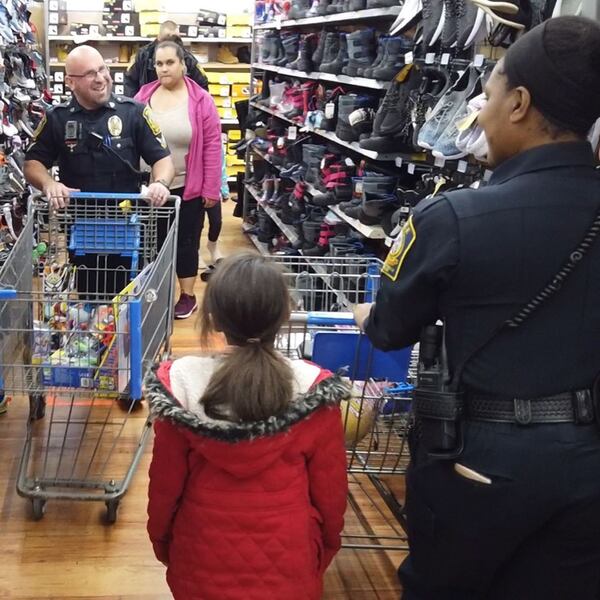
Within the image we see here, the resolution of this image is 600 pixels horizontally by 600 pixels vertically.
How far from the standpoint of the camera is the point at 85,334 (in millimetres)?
2479

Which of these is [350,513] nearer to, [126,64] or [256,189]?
[256,189]

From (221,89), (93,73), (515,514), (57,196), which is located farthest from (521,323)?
(221,89)

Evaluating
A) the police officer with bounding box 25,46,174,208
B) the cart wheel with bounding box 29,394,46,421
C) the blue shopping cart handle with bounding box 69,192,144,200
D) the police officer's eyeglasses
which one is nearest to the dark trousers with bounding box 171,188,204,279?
the police officer with bounding box 25,46,174,208

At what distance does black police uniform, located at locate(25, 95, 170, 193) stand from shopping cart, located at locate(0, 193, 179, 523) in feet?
0.66

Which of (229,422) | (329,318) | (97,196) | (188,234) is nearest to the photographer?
(229,422)

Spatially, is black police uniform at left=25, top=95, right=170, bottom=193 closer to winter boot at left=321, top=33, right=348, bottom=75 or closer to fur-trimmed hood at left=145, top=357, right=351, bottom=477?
winter boot at left=321, top=33, right=348, bottom=75

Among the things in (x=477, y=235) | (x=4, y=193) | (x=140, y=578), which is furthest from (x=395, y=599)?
(x=4, y=193)

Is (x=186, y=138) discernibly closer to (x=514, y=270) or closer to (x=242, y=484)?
(x=242, y=484)

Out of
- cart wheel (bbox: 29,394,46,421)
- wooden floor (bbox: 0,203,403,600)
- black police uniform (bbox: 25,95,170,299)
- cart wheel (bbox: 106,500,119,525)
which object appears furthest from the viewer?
black police uniform (bbox: 25,95,170,299)

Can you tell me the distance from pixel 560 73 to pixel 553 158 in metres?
0.15

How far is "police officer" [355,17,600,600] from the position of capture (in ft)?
4.40

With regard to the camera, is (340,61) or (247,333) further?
(340,61)

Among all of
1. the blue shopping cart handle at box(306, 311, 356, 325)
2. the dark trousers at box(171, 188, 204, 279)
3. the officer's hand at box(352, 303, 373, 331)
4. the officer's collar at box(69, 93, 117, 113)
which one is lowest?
the dark trousers at box(171, 188, 204, 279)

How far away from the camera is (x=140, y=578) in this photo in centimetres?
244
